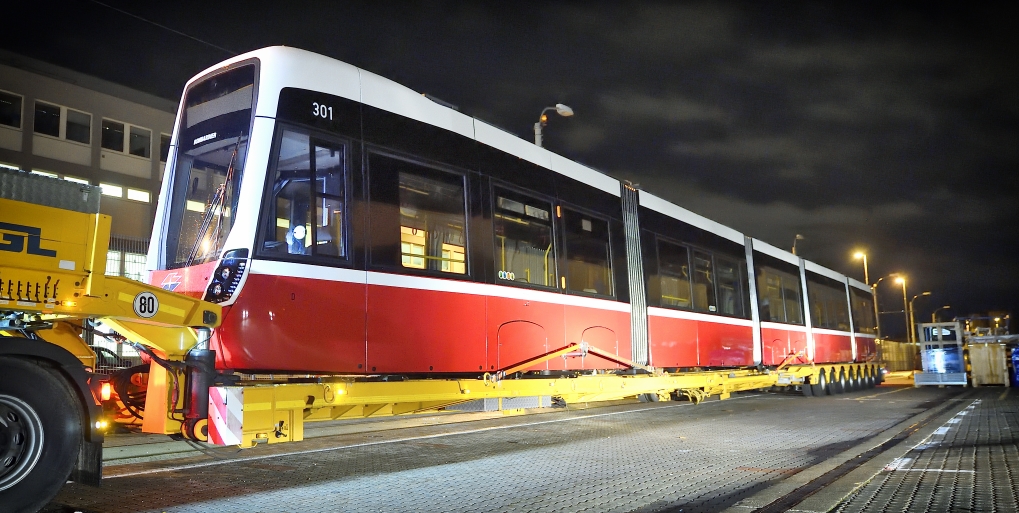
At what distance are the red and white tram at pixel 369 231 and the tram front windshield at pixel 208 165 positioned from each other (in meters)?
0.02

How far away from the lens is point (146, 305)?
221 inches

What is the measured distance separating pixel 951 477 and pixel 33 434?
24.7 ft

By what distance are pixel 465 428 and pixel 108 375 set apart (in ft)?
22.7

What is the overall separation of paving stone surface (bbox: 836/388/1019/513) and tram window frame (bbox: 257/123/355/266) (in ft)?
15.4

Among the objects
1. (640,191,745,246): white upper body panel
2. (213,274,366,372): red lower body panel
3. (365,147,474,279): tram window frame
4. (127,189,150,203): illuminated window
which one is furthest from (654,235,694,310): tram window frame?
(127,189,150,203): illuminated window

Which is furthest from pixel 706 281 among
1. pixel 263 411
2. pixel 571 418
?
pixel 263 411

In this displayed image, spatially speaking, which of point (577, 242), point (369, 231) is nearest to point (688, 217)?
point (577, 242)

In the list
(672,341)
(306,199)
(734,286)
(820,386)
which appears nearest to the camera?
(306,199)

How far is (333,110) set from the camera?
23.4 ft

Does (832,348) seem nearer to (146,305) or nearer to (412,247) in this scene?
(412,247)

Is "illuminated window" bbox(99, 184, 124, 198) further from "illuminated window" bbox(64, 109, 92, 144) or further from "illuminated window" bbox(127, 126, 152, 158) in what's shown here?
"illuminated window" bbox(64, 109, 92, 144)

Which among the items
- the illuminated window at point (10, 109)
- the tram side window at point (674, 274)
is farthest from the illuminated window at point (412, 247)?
the illuminated window at point (10, 109)

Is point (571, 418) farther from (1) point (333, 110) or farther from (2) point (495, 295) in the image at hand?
(1) point (333, 110)

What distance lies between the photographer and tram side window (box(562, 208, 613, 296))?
409 inches
